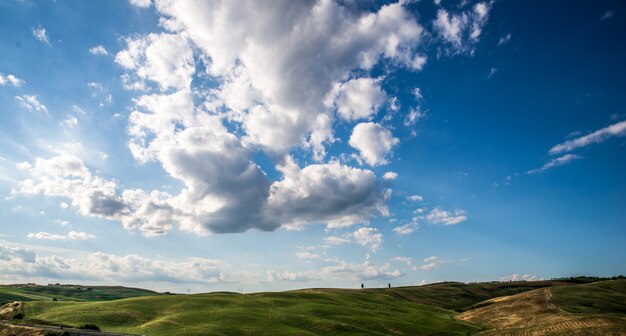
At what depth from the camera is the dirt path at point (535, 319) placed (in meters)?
60.4

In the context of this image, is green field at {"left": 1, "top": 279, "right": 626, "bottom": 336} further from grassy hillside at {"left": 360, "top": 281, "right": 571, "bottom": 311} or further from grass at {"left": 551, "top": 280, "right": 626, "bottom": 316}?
grassy hillside at {"left": 360, "top": 281, "right": 571, "bottom": 311}

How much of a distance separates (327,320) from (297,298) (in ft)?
112

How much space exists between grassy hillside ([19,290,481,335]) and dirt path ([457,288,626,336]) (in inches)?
304

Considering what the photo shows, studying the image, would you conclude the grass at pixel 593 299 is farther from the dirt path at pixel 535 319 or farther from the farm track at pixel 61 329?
the farm track at pixel 61 329

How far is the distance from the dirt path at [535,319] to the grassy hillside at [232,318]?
772cm

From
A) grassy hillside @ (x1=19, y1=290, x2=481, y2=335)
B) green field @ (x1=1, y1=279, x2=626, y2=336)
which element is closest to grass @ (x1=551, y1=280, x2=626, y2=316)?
green field @ (x1=1, y1=279, x2=626, y2=336)

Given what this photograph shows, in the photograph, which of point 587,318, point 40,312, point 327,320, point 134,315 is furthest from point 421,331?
point 40,312

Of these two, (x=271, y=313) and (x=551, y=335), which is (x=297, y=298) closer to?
(x=271, y=313)

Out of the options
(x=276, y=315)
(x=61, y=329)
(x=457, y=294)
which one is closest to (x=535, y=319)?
(x=276, y=315)

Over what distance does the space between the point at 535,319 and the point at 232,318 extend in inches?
2451

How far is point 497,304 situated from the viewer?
101312 mm

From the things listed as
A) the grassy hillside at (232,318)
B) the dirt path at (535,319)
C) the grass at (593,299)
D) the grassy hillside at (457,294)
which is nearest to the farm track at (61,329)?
the grassy hillside at (232,318)

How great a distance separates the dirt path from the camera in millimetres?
60406

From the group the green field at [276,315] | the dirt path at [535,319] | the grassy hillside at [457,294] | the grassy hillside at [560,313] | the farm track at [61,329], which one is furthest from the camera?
the grassy hillside at [457,294]
